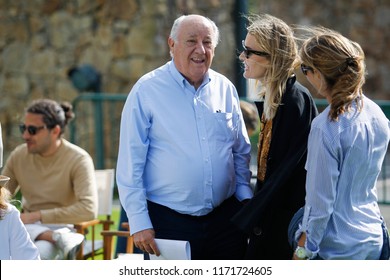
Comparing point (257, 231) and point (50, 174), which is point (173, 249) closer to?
point (257, 231)

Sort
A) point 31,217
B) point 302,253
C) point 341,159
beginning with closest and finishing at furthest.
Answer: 1. point 341,159
2. point 302,253
3. point 31,217

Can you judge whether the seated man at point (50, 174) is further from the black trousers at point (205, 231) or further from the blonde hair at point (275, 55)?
the blonde hair at point (275, 55)

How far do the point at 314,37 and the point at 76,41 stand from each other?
8743 mm

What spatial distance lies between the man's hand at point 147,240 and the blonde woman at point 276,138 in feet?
1.45

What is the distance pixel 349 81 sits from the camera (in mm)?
4184

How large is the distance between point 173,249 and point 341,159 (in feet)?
3.43

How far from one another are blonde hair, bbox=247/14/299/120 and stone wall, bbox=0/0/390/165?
7.67 meters

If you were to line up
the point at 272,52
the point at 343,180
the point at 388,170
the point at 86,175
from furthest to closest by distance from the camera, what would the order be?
the point at 388,170 < the point at 86,175 < the point at 272,52 < the point at 343,180

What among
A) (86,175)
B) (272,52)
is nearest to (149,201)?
(272,52)

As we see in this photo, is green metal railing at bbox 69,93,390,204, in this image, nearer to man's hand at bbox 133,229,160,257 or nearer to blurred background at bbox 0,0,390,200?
blurred background at bbox 0,0,390,200

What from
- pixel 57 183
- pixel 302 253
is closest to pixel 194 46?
pixel 302 253

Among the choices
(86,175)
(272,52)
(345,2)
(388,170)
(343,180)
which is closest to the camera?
(343,180)

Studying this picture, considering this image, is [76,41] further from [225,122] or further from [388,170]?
[225,122]

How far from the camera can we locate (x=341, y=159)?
4117 mm
